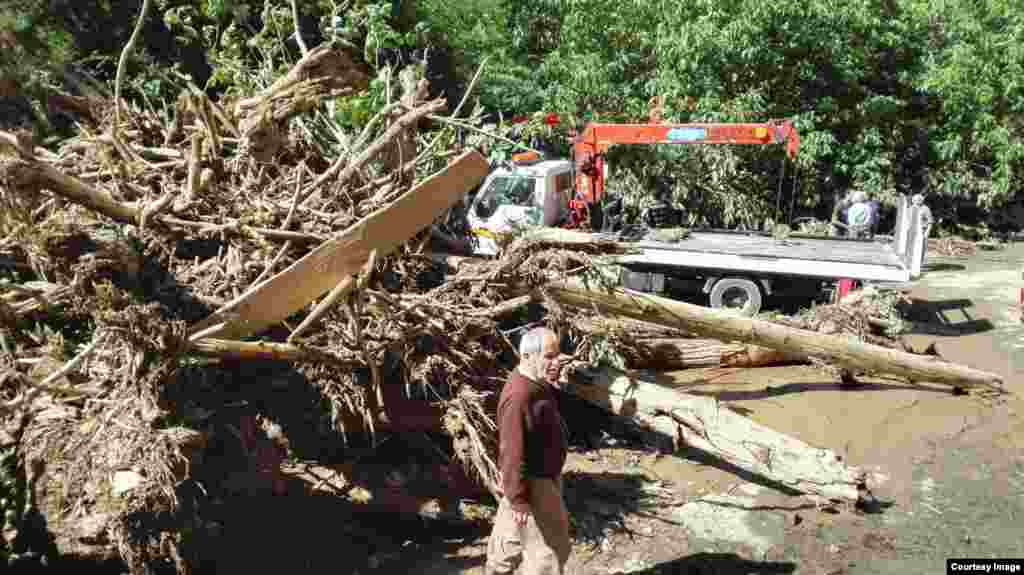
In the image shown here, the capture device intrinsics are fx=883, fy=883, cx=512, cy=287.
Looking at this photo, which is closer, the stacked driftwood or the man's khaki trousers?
the man's khaki trousers

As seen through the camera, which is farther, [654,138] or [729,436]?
[654,138]

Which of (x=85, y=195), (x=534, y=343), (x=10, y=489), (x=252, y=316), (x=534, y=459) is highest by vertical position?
(x=85, y=195)

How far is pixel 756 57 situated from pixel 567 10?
4.22 metres

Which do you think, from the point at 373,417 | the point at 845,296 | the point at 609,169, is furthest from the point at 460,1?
the point at 373,417

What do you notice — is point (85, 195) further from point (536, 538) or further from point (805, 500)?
point (805, 500)

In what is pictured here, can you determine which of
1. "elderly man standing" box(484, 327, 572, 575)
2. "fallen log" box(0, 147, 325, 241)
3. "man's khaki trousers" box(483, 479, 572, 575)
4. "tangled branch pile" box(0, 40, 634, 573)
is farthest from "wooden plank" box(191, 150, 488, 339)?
"man's khaki trousers" box(483, 479, 572, 575)

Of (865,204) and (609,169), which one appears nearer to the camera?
(865,204)

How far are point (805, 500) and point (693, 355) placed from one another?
3.02 metres

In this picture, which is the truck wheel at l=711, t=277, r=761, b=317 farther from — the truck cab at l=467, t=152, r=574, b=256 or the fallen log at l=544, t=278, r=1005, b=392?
the fallen log at l=544, t=278, r=1005, b=392

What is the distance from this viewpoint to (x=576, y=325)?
23.2 ft

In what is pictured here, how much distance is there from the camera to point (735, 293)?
1152cm

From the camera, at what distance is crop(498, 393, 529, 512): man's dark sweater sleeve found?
4.32 meters

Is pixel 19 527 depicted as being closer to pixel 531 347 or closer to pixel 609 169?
pixel 531 347

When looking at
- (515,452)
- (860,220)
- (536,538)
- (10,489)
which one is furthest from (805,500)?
(860,220)
